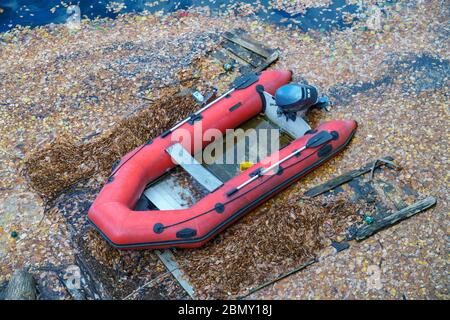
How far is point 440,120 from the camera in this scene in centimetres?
671

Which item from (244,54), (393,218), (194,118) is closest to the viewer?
(393,218)

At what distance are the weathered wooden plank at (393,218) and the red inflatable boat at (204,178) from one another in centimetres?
102

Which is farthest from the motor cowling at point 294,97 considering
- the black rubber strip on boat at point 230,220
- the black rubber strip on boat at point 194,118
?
the black rubber strip on boat at point 194,118

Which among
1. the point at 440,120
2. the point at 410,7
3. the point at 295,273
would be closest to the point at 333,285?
the point at 295,273

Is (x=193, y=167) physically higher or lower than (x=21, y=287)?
higher

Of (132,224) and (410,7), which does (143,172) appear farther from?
(410,7)

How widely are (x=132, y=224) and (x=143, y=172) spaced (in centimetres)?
80

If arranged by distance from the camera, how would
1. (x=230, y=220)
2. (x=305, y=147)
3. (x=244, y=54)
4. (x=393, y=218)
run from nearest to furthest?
(x=393, y=218)
(x=230, y=220)
(x=305, y=147)
(x=244, y=54)

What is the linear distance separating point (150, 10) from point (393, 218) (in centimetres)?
583

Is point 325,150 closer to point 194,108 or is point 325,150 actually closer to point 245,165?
point 245,165

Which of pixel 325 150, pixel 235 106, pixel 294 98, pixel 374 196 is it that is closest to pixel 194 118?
pixel 235 106

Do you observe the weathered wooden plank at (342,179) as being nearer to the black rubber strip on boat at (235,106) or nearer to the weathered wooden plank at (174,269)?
the black rubber strip on boat at (235,106)

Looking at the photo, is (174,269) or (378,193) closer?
(174,269)

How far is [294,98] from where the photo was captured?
6395 millimetres
